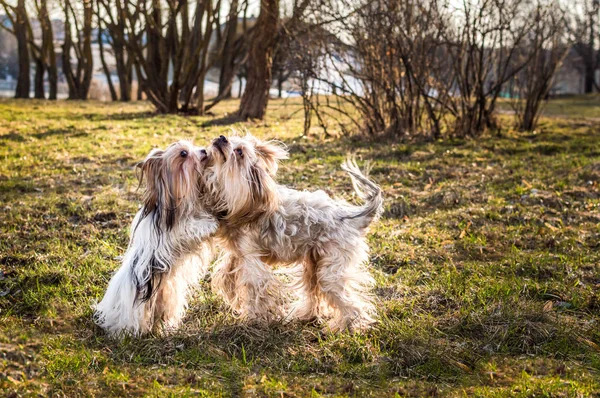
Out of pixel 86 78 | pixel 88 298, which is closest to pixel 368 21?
pixel 88 298

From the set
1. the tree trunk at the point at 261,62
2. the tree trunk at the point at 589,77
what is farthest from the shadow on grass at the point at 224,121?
the tree trunk at the point at 589,77

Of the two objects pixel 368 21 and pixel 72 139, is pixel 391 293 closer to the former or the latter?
pixel 368 21

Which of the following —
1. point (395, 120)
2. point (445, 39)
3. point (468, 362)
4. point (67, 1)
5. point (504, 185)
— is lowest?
point (468, 362)

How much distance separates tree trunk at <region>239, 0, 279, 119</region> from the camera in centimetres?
1641

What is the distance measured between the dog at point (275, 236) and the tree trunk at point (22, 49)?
83.6 ft

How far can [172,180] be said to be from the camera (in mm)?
4184

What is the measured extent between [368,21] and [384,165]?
3.22 metres

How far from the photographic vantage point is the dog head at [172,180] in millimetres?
4191

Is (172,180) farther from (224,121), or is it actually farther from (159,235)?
(224,121)

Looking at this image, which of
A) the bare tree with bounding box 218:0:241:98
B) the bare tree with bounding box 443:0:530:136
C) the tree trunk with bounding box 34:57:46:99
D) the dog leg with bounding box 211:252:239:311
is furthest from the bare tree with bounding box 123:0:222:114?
the dog leg with bounding box 211:252:239:311

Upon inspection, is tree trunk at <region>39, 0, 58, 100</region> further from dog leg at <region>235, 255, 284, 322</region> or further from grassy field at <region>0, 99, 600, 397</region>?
dog leg at <region>235, 255, 284, 322</region>

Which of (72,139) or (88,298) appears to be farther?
(72,139)

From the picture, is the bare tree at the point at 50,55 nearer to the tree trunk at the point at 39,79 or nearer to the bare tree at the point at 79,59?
the tree trunk at the point at 39,79

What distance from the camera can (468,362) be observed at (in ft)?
13.7
